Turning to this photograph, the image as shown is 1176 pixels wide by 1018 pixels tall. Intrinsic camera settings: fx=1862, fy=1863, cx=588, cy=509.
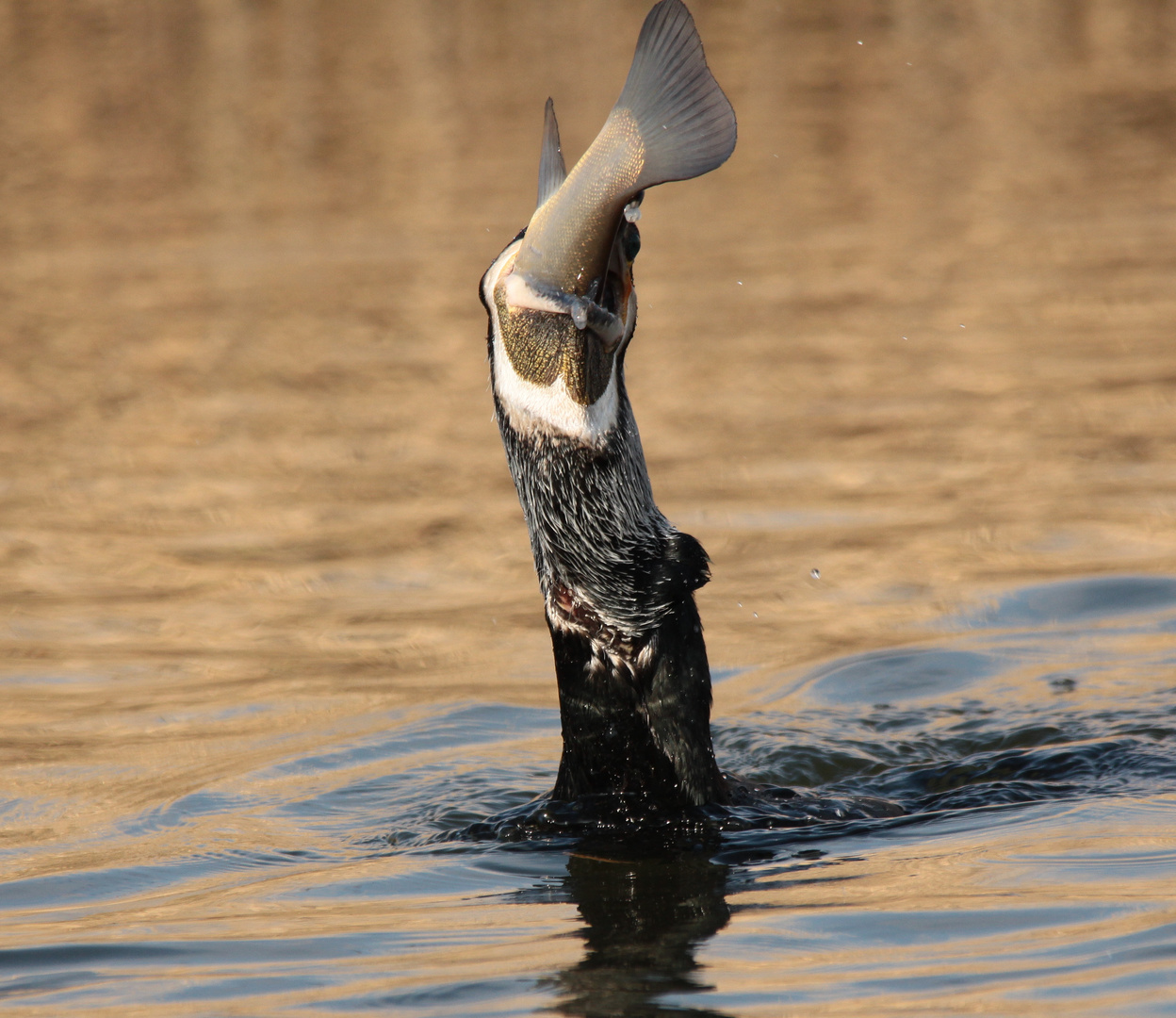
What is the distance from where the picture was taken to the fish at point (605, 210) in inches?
164

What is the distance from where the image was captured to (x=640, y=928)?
14.3 ft

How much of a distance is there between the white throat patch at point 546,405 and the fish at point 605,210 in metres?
0.03

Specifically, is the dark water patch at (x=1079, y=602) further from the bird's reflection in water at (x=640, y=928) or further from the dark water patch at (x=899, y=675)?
the bird's reflection in water at (x=640, y=928)

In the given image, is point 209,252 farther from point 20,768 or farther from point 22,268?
point 20,768

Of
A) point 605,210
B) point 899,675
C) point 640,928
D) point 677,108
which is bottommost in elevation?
point 640,928

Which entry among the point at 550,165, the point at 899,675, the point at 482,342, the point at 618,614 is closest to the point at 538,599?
the point at 899,675

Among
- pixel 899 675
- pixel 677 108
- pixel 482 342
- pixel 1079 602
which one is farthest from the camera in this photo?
pixel 482 342

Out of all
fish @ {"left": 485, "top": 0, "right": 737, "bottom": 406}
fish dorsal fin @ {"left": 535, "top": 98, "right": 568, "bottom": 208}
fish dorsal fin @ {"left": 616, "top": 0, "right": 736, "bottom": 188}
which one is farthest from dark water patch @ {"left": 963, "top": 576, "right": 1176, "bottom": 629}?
fish dorsal fin @ {"left": 616, "top": 0, "right": 736, "bottom": 188}

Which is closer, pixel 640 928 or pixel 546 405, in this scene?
pixel 640 928

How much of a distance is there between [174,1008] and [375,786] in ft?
6.75

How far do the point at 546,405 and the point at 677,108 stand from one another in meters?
0.87

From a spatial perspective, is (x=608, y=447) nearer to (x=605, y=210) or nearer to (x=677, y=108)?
(x=605, y=210)

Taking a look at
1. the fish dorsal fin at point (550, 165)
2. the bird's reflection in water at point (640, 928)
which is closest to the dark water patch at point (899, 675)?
the bird's reflection in water at point (640, 928)

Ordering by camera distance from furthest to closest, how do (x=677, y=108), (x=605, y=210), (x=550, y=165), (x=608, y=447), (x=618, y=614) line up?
(x=618, y=614) → (x=608, y=447) → (x=550, y=165) → (x=605, y=210) → (x=677, y=108)
